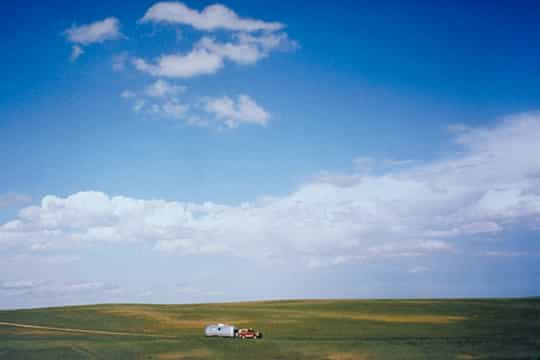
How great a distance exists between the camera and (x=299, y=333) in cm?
8444

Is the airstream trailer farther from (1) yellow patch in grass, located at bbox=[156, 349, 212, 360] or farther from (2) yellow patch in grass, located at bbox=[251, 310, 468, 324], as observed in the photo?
(2) yellow patch in grass, located at bbox=[251, 310, 468, 324]

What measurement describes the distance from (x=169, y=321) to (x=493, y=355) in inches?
2644

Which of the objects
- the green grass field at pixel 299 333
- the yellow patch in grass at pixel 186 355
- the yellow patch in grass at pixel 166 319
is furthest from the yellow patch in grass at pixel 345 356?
the yellow patch in grass at pixel 166 319

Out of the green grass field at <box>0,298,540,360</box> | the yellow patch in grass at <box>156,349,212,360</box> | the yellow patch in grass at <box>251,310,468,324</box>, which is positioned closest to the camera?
the yellow patch in grass at <box>156,349,212,360</box>

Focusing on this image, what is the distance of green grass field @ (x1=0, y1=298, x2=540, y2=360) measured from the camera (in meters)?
62.2

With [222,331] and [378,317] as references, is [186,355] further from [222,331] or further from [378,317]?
[378,317]

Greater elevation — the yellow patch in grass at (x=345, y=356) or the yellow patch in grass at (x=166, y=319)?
the yellow patch in grass at (x=345, y=356)

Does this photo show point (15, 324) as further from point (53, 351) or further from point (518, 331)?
point (518, 331)

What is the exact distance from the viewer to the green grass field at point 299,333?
62250 mm

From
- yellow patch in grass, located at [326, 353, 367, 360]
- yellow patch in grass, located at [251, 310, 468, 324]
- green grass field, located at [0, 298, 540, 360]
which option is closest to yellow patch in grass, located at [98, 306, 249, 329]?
green grass field, located at [0, 298, 540, 360]

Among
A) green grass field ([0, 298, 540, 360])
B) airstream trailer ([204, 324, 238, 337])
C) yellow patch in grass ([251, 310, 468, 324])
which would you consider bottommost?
yellow patch in grass ([251, 310, 468, 324])

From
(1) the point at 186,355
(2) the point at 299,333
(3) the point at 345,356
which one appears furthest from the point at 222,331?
(3) the point at 345,356

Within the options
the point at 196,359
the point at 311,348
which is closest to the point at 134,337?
the point at 196,359

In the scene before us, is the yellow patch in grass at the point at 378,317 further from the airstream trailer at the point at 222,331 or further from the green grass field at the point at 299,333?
the airstream trailer at the point at 222,331
